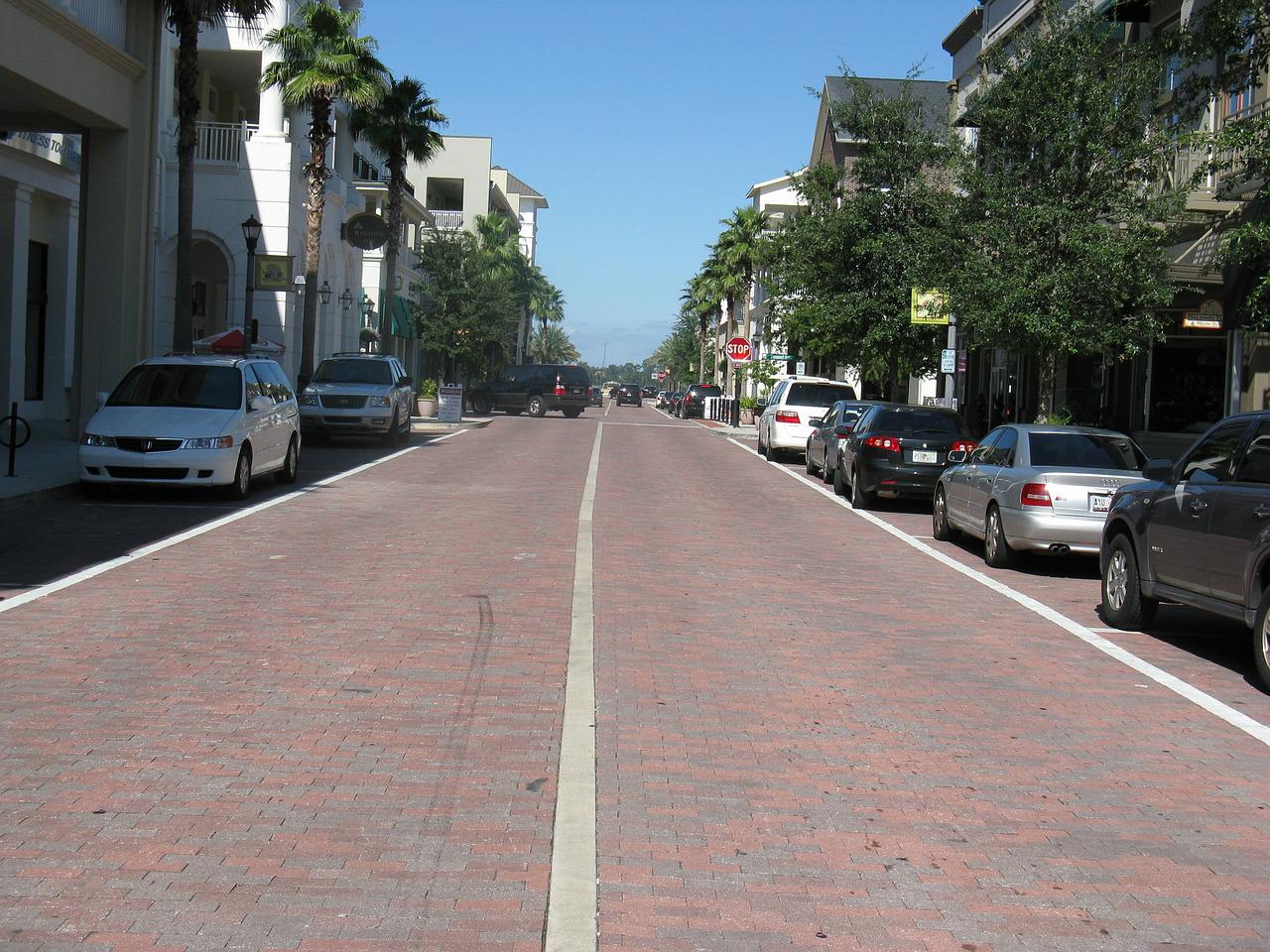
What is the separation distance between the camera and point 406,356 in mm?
68188

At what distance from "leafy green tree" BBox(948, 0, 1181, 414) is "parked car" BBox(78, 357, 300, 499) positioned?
11.4 m

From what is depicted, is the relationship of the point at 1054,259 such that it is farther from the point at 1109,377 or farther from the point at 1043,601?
the point at 1043,601

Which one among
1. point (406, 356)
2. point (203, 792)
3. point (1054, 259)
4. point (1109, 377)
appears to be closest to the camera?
point (203, 792)

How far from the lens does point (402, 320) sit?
195 feet

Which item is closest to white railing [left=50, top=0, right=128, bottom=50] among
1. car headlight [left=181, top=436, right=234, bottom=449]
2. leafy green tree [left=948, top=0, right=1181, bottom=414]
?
car headlight [left=181, top=436, right=234, bottom=449]

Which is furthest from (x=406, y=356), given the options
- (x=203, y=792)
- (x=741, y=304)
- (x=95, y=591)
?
(x=203, y=792)

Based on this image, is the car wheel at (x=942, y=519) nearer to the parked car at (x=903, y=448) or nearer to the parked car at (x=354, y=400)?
the parked car at (x=903, y=448)

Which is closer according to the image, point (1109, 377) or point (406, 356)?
point (1109, 377)

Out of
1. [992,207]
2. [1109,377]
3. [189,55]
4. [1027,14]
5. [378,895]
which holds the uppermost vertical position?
[1027,14]

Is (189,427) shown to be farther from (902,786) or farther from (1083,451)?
(902,786)

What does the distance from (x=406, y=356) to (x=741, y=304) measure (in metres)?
40.4

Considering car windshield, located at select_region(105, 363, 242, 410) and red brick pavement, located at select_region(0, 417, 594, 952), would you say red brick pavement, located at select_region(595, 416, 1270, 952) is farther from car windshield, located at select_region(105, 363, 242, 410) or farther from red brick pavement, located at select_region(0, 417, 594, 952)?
car windshield, located at select_region(105, 363, 242, 410)

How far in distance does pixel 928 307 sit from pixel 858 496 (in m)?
8.10

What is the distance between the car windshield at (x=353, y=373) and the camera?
3069 cm
